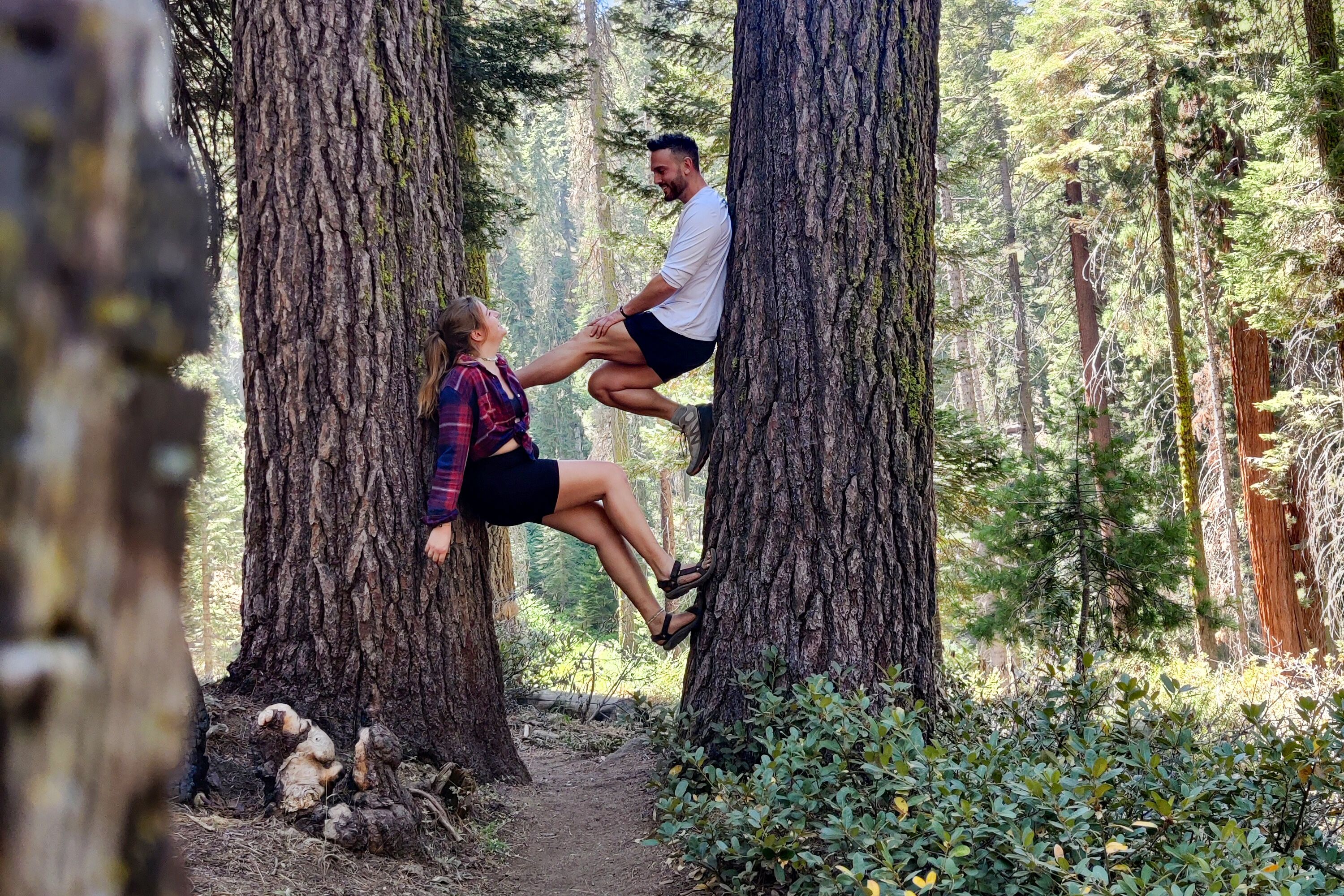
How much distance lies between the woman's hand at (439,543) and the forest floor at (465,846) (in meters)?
0.92

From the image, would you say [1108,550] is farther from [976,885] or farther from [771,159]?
[976,885]

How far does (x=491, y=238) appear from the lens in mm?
8773

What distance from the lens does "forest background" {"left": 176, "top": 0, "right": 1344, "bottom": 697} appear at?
23.5 ft

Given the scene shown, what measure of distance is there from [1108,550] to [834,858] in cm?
465

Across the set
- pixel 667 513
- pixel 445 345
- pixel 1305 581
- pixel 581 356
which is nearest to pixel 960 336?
pixel 667 513

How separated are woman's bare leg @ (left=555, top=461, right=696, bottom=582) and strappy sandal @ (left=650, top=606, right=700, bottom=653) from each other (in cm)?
26

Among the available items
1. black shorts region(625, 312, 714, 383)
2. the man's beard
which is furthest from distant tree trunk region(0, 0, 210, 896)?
the man's beard

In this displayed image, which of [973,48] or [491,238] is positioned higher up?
[973,48]

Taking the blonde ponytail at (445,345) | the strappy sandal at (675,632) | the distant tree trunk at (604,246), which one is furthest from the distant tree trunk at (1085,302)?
the blonde ponytail at (445,345)

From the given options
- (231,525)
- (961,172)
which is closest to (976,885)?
(231,525)

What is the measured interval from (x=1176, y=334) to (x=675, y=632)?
1109 cm

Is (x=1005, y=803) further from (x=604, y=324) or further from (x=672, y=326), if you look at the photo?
(x=604, y=324)

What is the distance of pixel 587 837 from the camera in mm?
4352

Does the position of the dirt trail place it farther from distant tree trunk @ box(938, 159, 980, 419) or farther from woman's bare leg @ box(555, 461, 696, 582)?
distant tree trunk @ box(938, 159, 980, 419)
